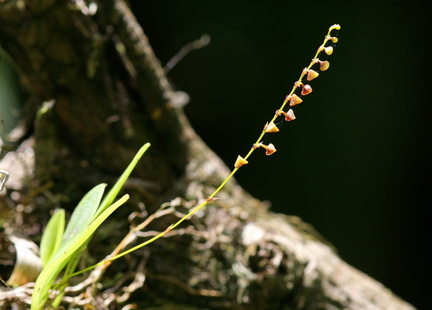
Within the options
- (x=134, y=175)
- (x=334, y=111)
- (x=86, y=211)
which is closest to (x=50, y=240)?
(x=86, y=211)

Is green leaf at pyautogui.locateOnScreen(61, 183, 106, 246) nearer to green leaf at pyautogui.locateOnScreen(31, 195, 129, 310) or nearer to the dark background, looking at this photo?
green leaf at pyautogui.locateOnScreen(31, 195, 129, 310)

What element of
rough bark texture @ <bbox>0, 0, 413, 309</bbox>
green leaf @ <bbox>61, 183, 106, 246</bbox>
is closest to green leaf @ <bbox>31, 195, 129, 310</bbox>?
green leaf @ <bbox>61, 183, 106, 246</bbox>

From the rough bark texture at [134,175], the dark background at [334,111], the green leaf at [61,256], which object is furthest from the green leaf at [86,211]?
the dark background at [334,111]

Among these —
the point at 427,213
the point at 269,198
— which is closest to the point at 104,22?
the point at 269,198

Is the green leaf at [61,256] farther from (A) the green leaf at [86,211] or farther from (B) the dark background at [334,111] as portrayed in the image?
(B) the dark background at [334,111]

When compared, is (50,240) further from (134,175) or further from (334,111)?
(334,111)

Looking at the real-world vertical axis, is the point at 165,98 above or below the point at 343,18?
above

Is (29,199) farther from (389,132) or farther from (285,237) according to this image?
(389,132)
